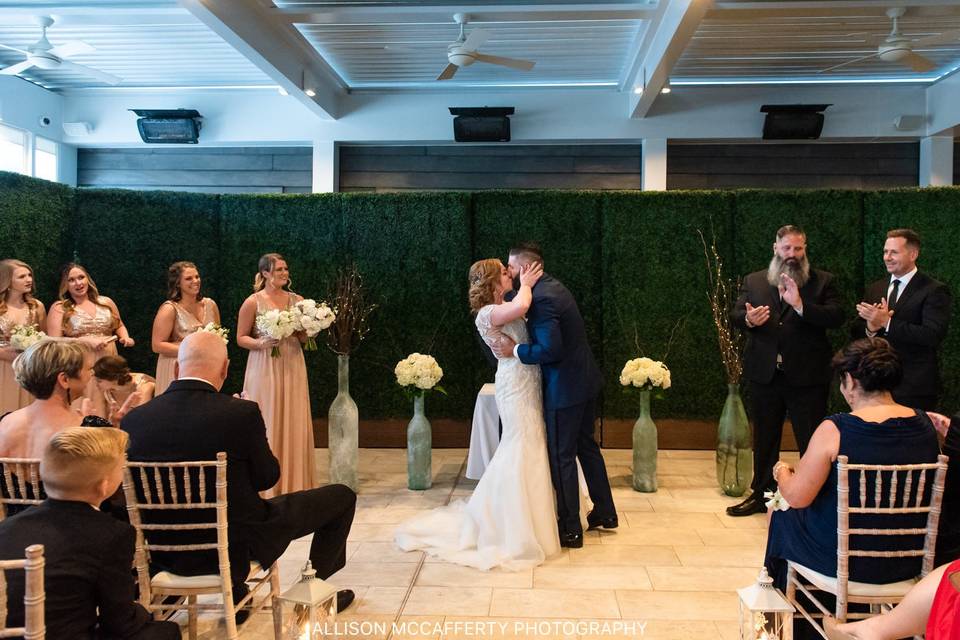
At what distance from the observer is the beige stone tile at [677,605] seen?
10.2 ft

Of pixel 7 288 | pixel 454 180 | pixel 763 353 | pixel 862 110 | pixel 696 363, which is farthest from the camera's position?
pixel 454 180

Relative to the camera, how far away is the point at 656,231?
643cm

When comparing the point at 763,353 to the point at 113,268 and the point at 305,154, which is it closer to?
the point at 113,268

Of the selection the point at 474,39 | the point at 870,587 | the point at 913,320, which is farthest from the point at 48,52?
the point at 870,587

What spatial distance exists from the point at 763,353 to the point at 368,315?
342 centimetres

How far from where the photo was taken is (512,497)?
374 cm

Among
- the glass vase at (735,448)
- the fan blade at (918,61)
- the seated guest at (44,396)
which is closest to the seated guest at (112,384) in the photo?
the seated guest at (44,396)

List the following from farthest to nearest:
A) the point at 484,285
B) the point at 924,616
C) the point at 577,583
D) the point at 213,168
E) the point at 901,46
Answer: the point at 213,168 < the point at 901,46 < the point at 484,285 < the point at 577,583 < the point at 924,616

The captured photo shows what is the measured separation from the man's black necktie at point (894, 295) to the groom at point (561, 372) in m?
1.93

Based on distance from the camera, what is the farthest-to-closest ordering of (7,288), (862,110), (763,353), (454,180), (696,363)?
(454,180), (862,110), (696,363), (7,288), (763,353)

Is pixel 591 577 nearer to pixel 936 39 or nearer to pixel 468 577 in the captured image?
pixel 468 577

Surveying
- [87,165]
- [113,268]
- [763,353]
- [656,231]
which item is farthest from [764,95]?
[87,165]

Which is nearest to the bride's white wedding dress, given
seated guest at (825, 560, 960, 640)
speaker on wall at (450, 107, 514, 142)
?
seated guest at (825, 560, 960, 640)

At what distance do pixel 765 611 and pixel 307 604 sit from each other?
144 cm
